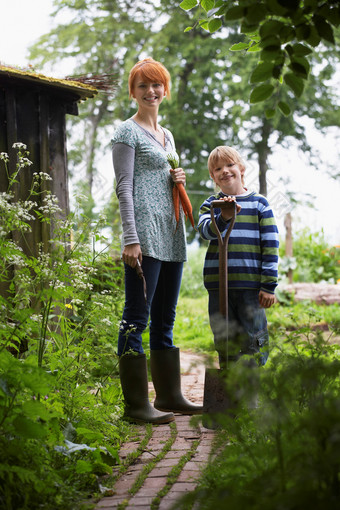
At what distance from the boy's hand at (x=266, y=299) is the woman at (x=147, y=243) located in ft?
1.68

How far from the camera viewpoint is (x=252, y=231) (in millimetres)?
3344

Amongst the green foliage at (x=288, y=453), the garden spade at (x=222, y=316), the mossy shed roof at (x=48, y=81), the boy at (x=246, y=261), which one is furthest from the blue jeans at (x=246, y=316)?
the mossy shed roof at (x=48, y=81)

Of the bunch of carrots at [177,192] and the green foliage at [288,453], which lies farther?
the bunch of carrots at [177,192]

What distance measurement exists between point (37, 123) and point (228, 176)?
2.20 metres

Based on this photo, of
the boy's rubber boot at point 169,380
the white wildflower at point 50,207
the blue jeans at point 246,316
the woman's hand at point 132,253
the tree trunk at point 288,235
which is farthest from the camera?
the tree trunk at point 288,235

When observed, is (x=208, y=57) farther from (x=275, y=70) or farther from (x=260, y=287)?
(x=275, y=70)

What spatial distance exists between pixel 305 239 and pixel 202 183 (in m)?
5.15

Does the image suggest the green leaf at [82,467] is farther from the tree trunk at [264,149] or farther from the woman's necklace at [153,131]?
the tree trunk at [264,149]

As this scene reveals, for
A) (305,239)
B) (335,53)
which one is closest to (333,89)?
(335,53)

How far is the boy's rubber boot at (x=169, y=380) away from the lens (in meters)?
3.54

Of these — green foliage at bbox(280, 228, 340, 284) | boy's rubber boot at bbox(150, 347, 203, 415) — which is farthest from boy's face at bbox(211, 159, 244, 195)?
green foliage at bbox(280, 228, 340, 284)

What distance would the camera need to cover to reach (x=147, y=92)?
3.38 metres

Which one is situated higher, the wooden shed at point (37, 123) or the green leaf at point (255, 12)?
the wooden shed at point (37, 123)

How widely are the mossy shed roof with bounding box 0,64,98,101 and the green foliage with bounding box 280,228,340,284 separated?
6318 millimetres
